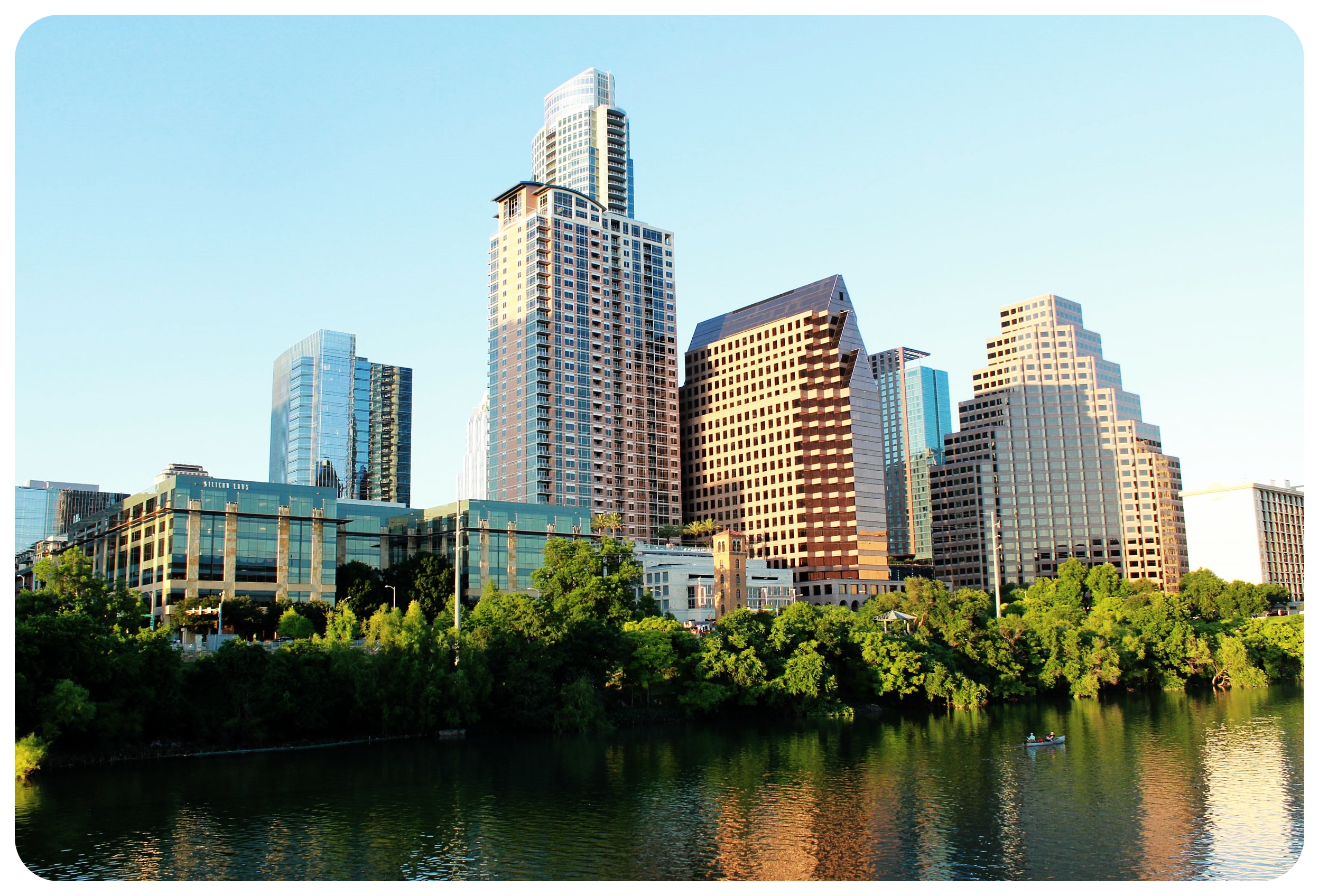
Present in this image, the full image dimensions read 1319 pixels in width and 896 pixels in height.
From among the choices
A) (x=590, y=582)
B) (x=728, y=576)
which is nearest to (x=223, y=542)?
(x=590, y=582)

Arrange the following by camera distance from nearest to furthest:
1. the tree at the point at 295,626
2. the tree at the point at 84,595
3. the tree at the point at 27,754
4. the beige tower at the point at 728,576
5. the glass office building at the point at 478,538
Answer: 1. the tree at the point at 27,754
2. the tree at the point at 84,595
3. the tree at the point at 295,626
4. the glass office building at the point at 478,538
5. the beige tower at the point at 728,576

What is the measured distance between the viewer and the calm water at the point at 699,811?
4947 cm

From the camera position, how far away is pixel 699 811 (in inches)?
2468

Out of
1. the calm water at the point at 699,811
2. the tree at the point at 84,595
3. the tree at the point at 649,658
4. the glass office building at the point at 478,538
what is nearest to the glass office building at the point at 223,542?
the glass office building at the point at 478,538

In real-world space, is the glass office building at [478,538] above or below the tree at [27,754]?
above

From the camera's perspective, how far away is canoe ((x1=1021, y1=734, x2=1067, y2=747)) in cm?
8612

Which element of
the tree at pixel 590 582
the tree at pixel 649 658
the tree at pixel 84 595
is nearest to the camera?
the tree at pixel 84 595

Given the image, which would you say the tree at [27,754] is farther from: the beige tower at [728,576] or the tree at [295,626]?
the beige tower at [728,576]

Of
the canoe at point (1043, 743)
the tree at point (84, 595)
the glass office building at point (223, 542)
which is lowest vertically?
the canoe at point (1043, 743)

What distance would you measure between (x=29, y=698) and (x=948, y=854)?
216ft

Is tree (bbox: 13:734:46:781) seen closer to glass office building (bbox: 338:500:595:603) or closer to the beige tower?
glass office building (bbox: 338:500:595:603)

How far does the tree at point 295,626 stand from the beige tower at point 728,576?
82.9 m

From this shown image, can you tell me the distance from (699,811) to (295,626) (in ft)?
241

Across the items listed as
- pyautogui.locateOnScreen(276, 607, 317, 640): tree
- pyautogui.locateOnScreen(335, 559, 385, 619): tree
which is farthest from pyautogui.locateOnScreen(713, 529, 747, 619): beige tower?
pyautogui.locateOnScreen(276, 607, 317, 640): tree
